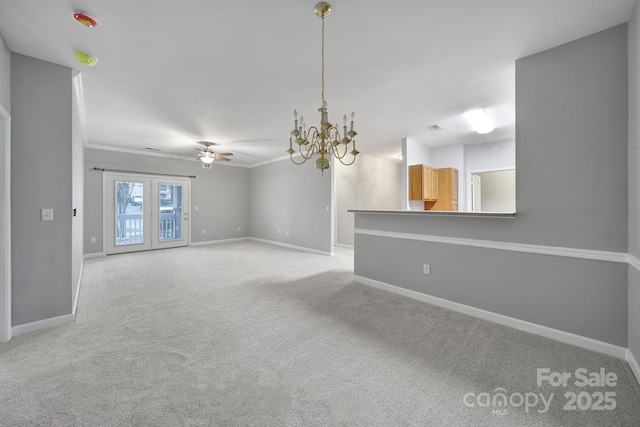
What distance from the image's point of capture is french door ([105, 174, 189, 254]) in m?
6.38

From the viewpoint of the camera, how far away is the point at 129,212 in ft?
21.9

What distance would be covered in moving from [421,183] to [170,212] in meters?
6.55

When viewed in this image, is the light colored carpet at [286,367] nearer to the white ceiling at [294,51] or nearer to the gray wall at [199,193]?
the white ceiling at [294,51]

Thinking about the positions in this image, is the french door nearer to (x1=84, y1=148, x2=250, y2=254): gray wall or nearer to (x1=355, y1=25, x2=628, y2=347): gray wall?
(x1=84, y1=148, x2=250, y2=254): gray wall

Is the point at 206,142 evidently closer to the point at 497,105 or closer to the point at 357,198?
the point at 357,198

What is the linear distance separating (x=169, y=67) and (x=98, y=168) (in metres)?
4.96

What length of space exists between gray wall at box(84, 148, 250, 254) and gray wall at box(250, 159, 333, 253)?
50cm

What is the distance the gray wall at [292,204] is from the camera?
21.7 ft

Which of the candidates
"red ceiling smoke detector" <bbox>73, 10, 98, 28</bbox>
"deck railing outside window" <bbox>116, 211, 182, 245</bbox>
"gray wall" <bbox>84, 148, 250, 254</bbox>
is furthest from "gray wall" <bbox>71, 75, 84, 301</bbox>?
"deck railing outside window" <bbox>116, 211, 182, 245</bbox>

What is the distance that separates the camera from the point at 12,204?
2449 mm

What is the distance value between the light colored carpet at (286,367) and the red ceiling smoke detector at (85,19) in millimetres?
2610

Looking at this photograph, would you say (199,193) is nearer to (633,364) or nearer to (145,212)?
(145,212)

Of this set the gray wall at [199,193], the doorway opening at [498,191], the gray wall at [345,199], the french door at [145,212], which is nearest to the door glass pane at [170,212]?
the french door at [145,212]

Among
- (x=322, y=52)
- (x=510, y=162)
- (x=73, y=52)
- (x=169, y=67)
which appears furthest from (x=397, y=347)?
(x=510, y=162)
